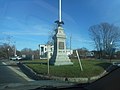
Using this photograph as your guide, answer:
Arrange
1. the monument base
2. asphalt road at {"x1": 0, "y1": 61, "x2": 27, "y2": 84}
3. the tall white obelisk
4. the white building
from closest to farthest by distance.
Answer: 1. asphalt road at {"x1": 0, "y1": 61, "x2": 27, "y2": 84}
2. the white building
3. the monument base
4. the tall white obelisk

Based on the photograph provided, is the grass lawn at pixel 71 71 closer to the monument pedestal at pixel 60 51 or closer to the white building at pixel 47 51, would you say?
the white building at pixel 47 51

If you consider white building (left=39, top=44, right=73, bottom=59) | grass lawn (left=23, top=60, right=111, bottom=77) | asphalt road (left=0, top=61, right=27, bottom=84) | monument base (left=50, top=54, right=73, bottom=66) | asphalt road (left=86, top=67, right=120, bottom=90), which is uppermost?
white building (left=39, top=44, right=73, bottom=59)

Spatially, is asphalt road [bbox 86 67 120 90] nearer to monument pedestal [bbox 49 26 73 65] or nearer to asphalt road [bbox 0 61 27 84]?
asphalt road [bbox 0 61 27 84]

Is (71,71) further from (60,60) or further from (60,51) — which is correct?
(60,51)

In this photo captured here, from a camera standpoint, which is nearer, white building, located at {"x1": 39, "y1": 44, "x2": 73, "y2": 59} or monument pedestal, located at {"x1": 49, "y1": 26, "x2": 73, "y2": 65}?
white building, located at {"x1": 39, "y1": 44, "x2": 73, "y2": 59}

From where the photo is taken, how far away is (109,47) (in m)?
95.4

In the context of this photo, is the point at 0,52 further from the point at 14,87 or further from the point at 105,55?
the point at 14,87

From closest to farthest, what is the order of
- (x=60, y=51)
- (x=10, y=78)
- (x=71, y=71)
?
(x=10, y=78) < (x=71, y=71) < (x=60, y=51)

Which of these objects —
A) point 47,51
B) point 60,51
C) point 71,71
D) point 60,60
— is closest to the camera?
point 71,71

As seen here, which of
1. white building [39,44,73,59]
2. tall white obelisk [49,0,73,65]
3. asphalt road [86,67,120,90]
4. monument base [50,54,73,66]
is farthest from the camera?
tall white obelisk [49,0,73,65]

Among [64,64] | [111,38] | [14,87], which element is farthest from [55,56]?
[111,38]

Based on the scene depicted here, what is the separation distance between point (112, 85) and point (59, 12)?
35.1 m

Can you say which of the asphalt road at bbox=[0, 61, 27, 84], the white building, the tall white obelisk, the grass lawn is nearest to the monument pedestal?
the tall white obelisk

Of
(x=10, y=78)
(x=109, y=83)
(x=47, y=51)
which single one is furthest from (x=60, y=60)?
(x=109, y=83)
